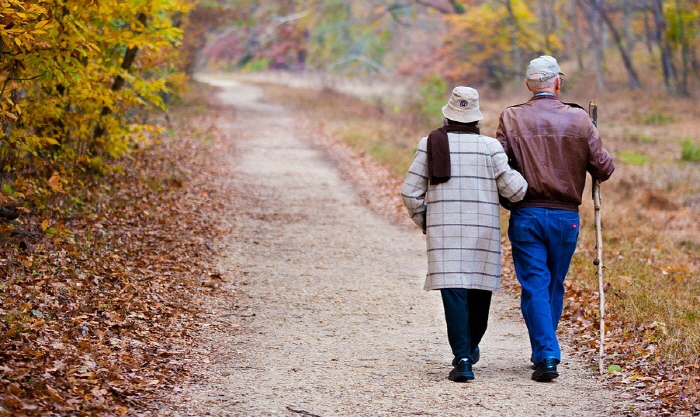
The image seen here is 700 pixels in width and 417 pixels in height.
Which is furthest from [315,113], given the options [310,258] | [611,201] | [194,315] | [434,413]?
[434,413]

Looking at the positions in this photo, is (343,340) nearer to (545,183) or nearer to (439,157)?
(439,157)

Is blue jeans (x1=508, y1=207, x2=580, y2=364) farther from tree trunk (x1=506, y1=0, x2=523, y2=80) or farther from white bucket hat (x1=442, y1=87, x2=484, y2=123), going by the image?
tree trunk (x1=506, y1=0, x2=523, y2=80)

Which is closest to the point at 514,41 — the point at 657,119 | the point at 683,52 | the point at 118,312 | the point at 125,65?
the point at 683,52

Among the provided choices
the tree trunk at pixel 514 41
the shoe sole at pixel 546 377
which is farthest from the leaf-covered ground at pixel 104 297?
the tree trunk at pixel 514 41

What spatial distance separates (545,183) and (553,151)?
8.9 inches

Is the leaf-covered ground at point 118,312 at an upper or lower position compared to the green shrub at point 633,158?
upper

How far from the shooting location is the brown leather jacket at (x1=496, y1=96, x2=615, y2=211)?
5492mm

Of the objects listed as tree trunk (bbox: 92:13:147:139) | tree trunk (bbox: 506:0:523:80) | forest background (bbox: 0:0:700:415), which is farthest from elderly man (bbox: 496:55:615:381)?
tree trunk (bbox: 506:0:523:80)

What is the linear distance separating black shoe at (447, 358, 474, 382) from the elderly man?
46 cm

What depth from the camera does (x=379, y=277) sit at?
30.9 ft

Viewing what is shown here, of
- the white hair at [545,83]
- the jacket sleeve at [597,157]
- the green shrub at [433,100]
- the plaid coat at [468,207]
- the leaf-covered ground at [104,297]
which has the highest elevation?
the white hair at [545,83]

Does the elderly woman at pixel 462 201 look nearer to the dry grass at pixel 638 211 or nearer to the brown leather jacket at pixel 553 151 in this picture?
the brown leather jacket at pixel 553 151

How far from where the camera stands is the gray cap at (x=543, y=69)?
562cm

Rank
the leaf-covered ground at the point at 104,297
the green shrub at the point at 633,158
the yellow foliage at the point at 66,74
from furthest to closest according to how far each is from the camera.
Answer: the green shrub at the point at 633,158 → the yellow foliage at the point at 66,74 → the leaf-covered ground at the point at 104,297
